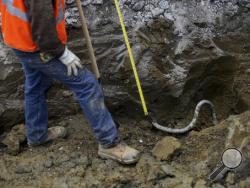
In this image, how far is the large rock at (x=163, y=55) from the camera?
454 centimetres

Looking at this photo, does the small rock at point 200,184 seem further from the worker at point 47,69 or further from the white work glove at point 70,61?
the white work glove at point 70,61

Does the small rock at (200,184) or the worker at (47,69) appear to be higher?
the worker at (47,69)

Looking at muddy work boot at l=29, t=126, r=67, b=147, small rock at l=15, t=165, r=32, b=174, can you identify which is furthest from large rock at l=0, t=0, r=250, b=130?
small rock at l=15, t=165, r=32, b=174

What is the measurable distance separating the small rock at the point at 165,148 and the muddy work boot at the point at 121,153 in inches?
6.9

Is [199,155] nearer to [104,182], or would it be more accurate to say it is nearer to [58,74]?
[104,182]

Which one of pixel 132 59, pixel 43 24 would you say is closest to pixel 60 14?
pixel 43 24

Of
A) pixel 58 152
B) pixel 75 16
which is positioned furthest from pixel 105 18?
pixel 58 152

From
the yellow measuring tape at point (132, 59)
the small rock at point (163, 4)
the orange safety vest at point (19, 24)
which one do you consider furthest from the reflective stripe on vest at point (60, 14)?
the small rock at point (163, 4)

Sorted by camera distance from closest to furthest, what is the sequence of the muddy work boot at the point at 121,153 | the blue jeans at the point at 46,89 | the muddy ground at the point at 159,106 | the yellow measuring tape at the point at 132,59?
the blue jeans at the point at 46,89
the muddy ground at the point at 159,106
the muddy work boot at the point at 121,153
the yellow measuring tape at the point at 132,59

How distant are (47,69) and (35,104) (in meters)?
0.52

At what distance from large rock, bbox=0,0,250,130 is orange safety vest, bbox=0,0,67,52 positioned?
2.88 feet

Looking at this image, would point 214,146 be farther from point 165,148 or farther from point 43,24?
point 43,24

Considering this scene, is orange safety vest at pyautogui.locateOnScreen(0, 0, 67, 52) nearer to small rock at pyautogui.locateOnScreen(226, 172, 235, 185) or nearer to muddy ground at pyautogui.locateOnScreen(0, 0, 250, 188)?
muddy ground at pyautogui.locateOnScreen(0, 0, 250, 188)

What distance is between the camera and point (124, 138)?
4.43 metres
